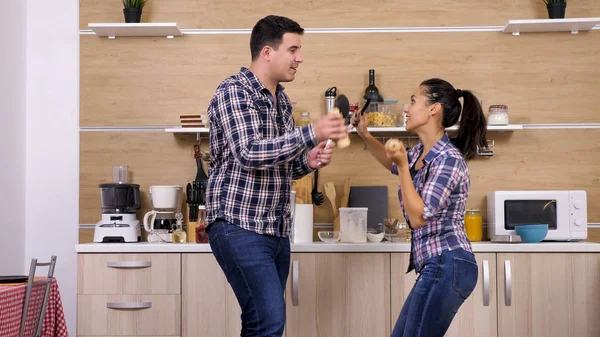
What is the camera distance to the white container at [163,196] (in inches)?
144

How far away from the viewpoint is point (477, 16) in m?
3.89

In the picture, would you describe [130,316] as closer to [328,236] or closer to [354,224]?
[328,236]

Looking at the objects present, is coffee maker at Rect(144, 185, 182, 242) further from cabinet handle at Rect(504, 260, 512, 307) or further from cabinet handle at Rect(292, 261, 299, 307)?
cabinet handle at Rect(504, 260, 512, 307)

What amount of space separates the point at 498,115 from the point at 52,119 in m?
2.25

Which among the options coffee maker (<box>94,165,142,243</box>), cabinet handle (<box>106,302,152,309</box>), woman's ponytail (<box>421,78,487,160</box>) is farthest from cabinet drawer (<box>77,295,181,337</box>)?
woman's ponytail (<box>421,78,487,160</box>)

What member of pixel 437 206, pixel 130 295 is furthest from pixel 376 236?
pixel 437 206

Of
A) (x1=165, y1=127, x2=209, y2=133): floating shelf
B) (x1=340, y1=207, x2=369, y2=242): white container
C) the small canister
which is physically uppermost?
the small canister

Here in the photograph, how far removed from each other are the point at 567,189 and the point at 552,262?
605 mm

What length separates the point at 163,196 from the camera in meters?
3.67

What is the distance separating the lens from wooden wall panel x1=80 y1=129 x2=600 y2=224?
3846mm

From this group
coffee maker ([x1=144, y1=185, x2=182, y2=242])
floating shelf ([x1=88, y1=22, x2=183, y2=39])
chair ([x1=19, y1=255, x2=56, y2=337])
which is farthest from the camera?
floating shelf ([x1=88, y1=22, x2=183, y2=39])

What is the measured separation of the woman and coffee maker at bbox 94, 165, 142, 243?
A: 1613 millimetres

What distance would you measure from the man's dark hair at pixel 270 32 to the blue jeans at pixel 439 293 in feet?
2.77

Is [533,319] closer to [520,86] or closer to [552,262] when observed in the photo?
[552,262]
